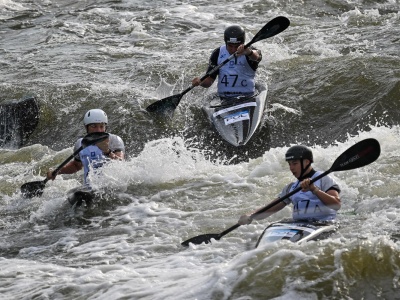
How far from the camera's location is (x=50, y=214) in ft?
28.9

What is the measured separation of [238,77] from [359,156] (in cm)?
426

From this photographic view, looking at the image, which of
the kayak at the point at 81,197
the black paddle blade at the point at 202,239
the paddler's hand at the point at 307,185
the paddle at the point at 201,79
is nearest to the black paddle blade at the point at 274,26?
the paddle at the point at 201,79

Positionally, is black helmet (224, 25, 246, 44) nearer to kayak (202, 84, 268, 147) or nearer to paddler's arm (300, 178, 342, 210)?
kayak (202, 84, 268, 147)

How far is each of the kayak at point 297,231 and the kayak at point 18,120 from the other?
6.14 m

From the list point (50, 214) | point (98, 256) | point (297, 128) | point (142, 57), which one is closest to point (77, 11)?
point (142, 57)

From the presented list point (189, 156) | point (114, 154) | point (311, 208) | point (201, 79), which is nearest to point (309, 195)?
point (311, 208)

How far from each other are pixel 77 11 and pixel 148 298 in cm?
1414

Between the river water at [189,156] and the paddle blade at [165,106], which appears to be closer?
the river water at [189,156]

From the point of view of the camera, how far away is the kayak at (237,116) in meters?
10.5

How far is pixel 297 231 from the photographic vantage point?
6766 millimetres

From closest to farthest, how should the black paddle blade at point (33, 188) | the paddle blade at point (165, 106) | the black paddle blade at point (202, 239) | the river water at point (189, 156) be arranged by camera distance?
the river water at point (189, 156) → the black paddle blade at point (202, 239) → the black paddle blade at point (33, 188) → the paddle blade at point (165, 106)

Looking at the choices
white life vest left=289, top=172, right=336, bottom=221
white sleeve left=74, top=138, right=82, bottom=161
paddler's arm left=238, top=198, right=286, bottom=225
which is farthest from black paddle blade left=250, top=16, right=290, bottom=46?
white life vest left=289, top=172, right=336, bottom=221

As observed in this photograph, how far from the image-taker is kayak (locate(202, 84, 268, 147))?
10.5m

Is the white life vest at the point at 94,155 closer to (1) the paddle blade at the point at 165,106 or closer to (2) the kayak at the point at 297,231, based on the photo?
(2) the kayak at the point at 297,231
